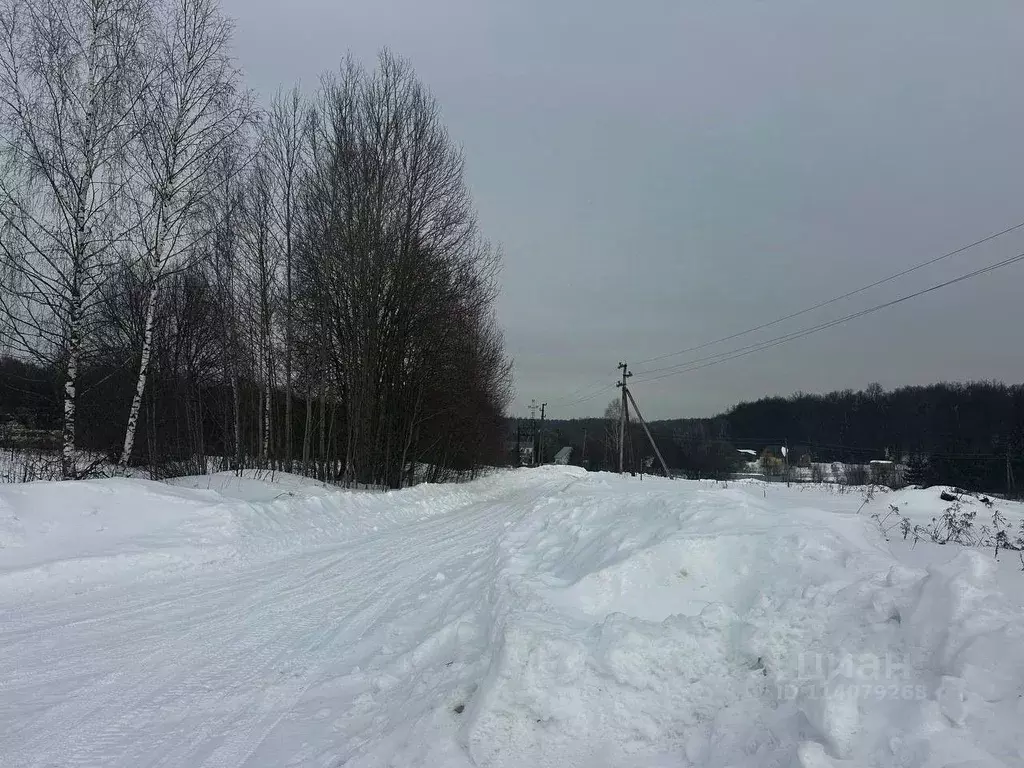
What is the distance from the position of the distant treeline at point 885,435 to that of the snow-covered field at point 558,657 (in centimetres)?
3804

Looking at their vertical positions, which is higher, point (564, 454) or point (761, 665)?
point (761, 665)

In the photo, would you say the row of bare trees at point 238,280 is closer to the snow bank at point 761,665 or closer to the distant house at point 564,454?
the snow bank at point 761,665

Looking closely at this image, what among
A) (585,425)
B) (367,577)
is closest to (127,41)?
(367,577)

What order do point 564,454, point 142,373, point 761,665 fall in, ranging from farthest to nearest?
point 564,454
point 142,373
point 761,665

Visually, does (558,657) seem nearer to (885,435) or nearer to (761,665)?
(761,665)

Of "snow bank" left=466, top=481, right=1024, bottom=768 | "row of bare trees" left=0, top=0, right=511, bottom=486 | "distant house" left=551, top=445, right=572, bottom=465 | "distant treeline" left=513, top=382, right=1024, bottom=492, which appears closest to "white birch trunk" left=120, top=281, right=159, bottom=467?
"row of bare trees" left=0, top=0, right=511, bottom=486

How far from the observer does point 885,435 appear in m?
49.0

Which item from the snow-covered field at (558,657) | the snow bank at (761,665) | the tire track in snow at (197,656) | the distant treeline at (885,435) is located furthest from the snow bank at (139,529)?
the distant treeline at (885,435)

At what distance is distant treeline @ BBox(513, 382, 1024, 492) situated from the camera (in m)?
38.6

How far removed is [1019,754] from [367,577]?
6710mm

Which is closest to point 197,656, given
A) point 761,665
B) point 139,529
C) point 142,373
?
point 761,665

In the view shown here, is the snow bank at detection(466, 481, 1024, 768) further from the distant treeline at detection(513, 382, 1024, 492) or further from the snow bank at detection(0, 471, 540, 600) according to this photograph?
the distant treeline at detection(513, 382, 1024, 492)

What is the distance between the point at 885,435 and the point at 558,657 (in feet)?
178

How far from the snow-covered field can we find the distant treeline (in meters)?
38.0
